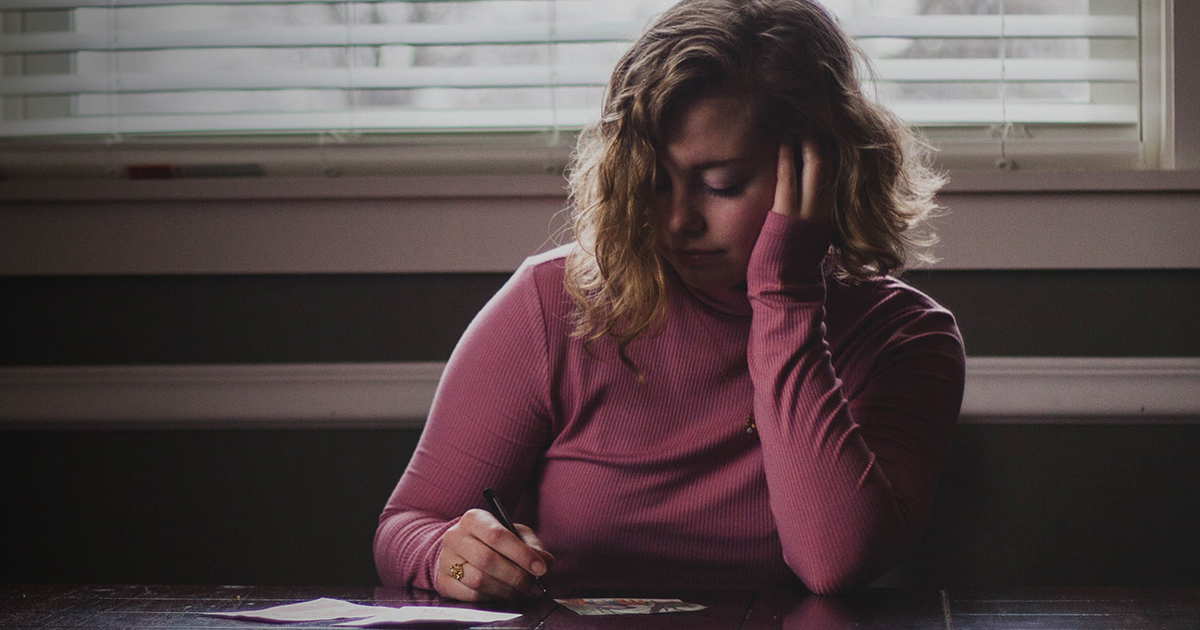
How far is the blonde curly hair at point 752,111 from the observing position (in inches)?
44.6

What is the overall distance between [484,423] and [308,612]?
34cm

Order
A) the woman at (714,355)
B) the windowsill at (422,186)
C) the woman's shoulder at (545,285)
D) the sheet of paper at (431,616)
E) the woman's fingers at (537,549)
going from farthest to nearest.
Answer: the windowsill at (422,186) < the woman's shoulder at (545,285) < the woman at (714,355) < the woman's fingers at (537,549) < the sheet of paper at (431,616)

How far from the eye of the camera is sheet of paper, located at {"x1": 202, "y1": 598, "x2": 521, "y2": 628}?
2.99ft

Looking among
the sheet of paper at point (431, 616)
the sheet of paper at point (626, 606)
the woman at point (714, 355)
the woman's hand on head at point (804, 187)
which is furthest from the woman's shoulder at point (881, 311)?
the sheet of paper at point (431, 616)

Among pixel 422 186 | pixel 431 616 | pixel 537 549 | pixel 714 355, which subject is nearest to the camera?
pixel 431 616

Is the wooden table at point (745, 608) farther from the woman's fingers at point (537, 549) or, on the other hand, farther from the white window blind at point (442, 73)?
the white window blind at point (442, 73)

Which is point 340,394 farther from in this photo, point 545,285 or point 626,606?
point 626,606

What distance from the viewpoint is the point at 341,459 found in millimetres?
1713

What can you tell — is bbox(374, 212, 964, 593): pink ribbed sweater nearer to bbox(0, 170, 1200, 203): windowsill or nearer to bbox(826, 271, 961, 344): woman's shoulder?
bbox(826, 271, 961, 344): woman's shoulder

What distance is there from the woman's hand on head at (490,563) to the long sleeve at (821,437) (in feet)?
0.90

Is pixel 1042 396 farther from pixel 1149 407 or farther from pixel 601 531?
pixel 601 531

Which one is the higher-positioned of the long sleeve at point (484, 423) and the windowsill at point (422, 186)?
the windowsill at point (422, 186)

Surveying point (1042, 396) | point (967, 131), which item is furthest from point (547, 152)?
point (1042, 396)

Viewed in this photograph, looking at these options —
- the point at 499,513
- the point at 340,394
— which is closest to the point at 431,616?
the point at 499,513
